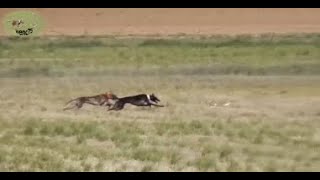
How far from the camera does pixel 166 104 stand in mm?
8391

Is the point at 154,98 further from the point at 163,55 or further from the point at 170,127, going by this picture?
the point at 163,55

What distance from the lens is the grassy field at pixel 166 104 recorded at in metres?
6.04

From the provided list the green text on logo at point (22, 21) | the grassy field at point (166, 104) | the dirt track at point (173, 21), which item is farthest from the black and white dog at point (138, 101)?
the dirt track at point (173, 21)

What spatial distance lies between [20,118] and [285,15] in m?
7.11

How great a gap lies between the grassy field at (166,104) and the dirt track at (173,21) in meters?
0.50

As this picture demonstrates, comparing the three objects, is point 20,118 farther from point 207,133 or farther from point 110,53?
point 110,53

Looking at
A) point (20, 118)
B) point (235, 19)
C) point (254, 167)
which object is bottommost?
point (235, 19)

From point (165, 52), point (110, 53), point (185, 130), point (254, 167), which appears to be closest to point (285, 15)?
point (165, 52)

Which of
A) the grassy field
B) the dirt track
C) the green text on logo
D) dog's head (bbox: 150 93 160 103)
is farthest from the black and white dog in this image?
the dirt track

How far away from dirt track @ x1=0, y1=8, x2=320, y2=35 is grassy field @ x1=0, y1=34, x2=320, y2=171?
50 cm

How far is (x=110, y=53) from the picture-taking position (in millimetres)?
11742

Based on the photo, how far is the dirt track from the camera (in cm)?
1300

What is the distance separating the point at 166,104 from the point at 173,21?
536cm
